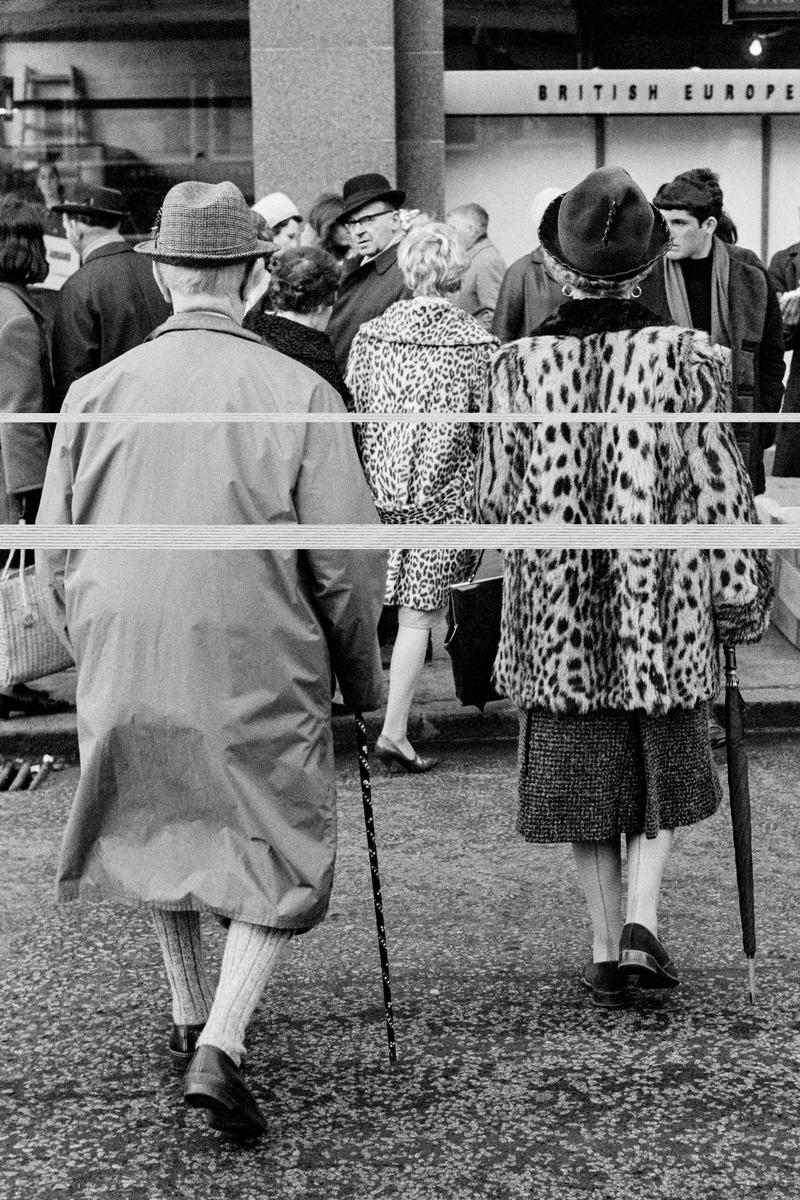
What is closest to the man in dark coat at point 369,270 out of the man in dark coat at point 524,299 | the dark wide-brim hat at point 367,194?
the dark wide-brim hat at point 367,194

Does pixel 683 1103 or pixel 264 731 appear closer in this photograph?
pixel 264 731

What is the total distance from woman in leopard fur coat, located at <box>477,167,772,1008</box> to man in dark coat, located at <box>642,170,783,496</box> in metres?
2.75

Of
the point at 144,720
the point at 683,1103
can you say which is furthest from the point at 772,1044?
the point at 144,720

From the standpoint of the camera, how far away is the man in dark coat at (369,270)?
7285 millimetres

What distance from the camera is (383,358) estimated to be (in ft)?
19.7

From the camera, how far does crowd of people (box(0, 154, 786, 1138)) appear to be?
332cm

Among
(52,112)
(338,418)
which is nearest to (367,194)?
(338,418)

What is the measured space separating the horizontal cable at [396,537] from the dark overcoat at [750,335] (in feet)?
10.0

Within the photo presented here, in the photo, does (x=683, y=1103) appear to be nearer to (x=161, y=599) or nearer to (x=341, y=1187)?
(x=341, y=1187)

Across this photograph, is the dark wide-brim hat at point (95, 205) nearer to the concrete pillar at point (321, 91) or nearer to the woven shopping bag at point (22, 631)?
the woven shopping bag at point (22, 631)

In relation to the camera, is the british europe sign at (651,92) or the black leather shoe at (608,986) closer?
the black leather shoe at (608,986)

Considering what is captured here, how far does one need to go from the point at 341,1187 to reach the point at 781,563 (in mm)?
5080

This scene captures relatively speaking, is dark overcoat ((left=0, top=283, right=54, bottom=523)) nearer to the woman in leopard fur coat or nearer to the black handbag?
the black handbag

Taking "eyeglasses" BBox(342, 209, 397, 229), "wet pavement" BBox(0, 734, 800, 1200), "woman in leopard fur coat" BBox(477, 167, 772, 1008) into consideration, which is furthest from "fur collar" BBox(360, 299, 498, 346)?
"woman in leopard fur coat" BBox(477, 167, 772, 1008)
